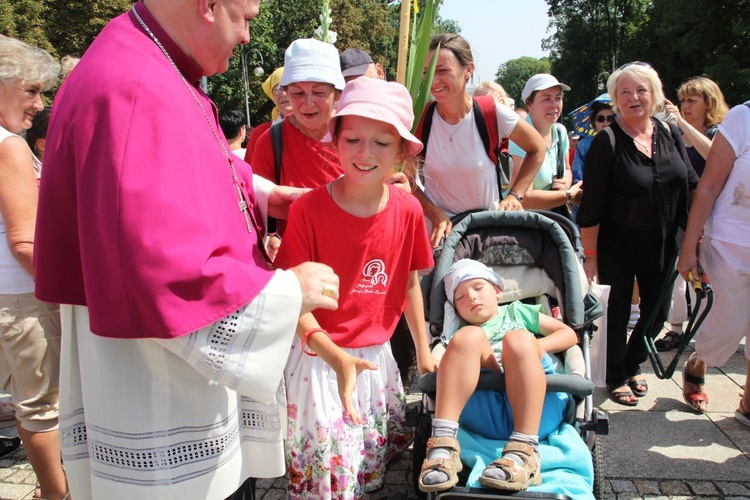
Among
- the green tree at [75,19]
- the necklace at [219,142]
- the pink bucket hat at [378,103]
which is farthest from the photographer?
the green tree at [75,19]

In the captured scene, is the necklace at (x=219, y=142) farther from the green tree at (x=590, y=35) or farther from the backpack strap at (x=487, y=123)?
the green tree at (x=590, y=35)

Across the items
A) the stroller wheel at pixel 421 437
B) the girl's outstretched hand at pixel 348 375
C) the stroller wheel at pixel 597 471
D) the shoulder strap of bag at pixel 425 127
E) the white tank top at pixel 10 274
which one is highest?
the shoulder strap of bag at pixel 425 127

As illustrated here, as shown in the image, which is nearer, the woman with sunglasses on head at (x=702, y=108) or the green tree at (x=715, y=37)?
the woman with sunglasses on head at (x=702, y=108)

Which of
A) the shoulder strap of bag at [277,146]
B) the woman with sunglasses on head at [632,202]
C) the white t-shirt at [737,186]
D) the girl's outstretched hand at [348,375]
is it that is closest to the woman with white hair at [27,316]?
the shoulder strap of bag at [277,146]

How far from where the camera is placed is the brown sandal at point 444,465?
2186 mm

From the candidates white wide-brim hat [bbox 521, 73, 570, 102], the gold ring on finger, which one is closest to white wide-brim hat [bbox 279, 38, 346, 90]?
the gold ring on finger

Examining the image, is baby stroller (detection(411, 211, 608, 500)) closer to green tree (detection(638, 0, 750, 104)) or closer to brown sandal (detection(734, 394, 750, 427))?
brown sandal (detection(734, 394, 750, 427))

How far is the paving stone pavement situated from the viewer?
10.2 feet

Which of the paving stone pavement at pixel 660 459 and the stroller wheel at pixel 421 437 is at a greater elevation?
the stroller wheel at pixel 421 437

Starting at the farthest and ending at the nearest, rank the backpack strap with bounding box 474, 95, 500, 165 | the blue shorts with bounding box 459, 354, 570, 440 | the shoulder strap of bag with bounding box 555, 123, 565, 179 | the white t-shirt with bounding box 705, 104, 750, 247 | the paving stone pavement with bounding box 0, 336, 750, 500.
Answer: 1. the shoulder strap of bag with bounding box 555, 123, 565, 179
2. the backpack strap with bounding box 474, 95, 500, 165
3. the white t-shirt with bounding box 705, 104, 750, 247
4. the paving stone pavement with bounding box 0, 336, 750, 500
5. the blue shorts with bounding box 459, 354, 570, 440

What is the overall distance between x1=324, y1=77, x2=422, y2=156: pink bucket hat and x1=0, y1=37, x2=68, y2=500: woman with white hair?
4.72 feet

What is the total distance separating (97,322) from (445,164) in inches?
99.7

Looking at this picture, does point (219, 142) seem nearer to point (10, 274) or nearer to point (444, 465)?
point (444, 465)

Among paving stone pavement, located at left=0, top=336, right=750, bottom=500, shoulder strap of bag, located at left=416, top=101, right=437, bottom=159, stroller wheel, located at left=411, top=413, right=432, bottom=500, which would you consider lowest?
paving stone pavement, located at left=0, top=336, right=750, bottom=500
